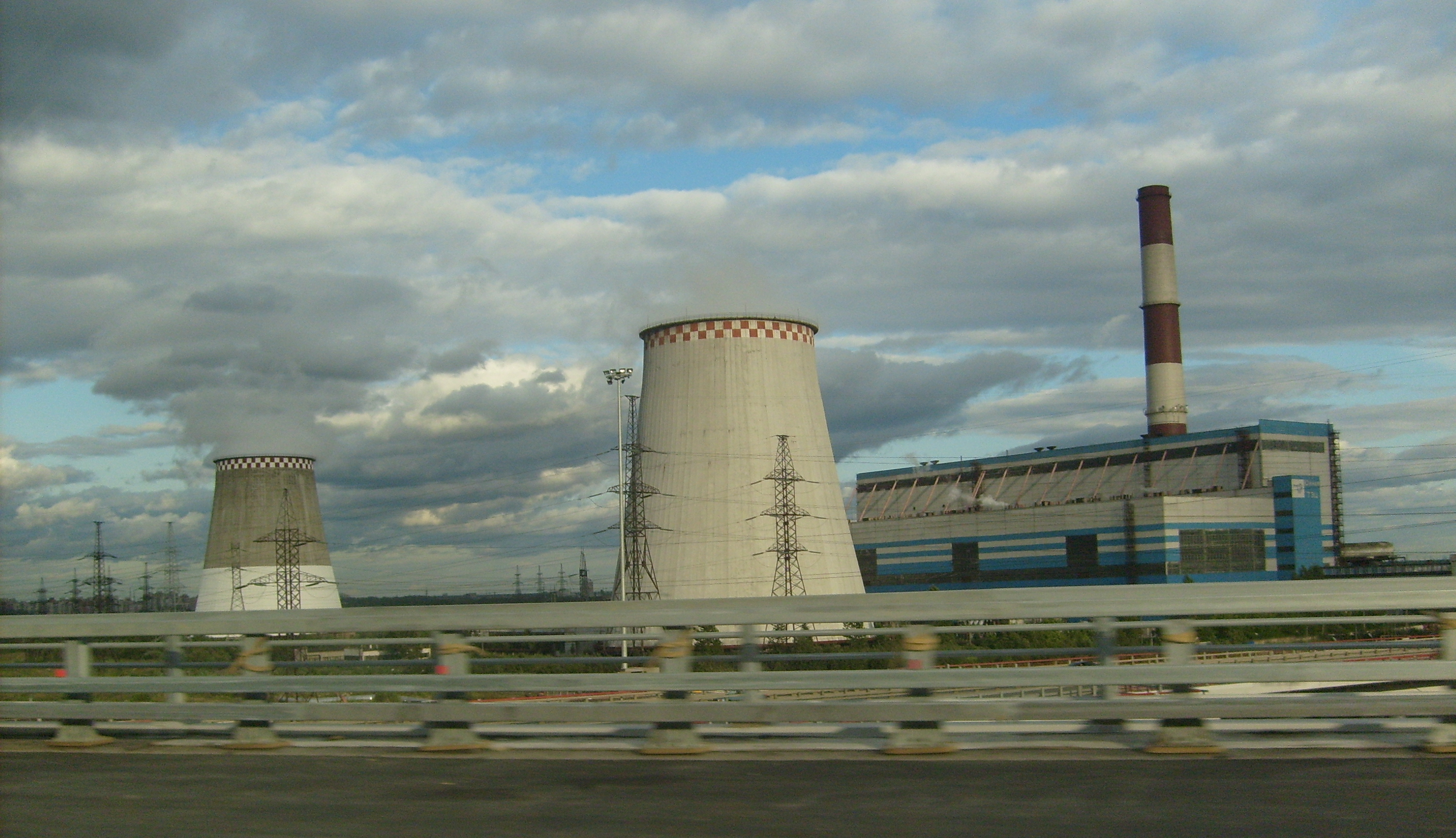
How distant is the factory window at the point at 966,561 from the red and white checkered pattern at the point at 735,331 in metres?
33.8

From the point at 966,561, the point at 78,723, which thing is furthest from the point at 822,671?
the point at 966,561

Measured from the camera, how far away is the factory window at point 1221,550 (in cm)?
6184

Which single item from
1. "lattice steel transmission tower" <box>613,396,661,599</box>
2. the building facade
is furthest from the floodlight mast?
the building facade

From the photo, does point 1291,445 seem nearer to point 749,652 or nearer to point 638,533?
point 638,533

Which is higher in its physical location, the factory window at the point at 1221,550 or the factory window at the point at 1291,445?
the factory window at the point at 1291,445

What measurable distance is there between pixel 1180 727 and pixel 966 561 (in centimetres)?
6766

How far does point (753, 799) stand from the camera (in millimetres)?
5578

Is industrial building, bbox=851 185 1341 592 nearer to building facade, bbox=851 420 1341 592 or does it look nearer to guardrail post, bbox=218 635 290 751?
building facade, bbox=851 420 1341 592

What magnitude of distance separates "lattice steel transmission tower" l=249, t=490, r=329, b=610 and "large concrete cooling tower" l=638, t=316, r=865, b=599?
22642 mm

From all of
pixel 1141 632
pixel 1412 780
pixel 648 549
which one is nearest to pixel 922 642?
pixel 1412 780

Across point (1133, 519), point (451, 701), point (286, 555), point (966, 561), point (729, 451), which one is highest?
point (729, 451)

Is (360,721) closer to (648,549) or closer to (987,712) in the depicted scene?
(987,712)

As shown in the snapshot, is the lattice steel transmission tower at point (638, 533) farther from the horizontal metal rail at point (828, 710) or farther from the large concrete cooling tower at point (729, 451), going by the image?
the horizontal metal rail at point (828, 710)

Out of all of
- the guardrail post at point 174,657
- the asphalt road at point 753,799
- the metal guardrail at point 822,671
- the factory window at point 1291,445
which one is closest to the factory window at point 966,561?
the factory window at point 1291,445
